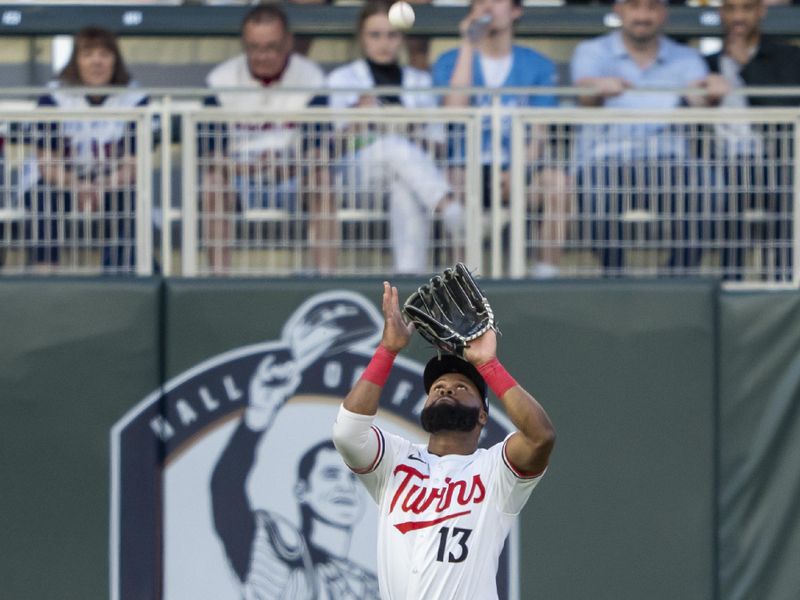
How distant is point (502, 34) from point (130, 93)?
1914mm

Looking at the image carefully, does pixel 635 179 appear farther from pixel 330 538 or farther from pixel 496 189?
pixel 330 538

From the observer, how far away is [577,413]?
7.34 m

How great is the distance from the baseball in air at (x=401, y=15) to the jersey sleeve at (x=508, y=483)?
10.1 feet

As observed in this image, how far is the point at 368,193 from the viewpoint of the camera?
7.60 meters

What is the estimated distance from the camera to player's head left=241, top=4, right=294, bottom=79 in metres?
7.81

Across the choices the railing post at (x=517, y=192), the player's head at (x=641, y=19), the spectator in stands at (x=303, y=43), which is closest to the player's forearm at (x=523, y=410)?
the railing post at (x=517, y=192)

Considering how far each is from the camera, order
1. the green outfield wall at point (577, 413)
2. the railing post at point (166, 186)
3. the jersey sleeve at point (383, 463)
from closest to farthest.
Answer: the jersey sleeve at point (383, 463) < the green outfield wall at point (577, 413) < the railing post at point (166, 186)

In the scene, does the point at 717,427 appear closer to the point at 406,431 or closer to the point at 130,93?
the point at 406,431

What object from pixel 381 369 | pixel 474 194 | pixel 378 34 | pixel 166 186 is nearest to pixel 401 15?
pixel 378 34

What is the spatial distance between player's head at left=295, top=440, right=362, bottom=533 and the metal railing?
958 millimetres

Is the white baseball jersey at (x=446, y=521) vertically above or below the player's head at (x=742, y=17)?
below

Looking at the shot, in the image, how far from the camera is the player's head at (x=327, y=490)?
732 cm

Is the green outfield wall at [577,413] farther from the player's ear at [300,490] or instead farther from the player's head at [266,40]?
the player's head at [266,40]

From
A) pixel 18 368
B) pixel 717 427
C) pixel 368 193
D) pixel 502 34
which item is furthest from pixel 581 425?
pixel 18 368
